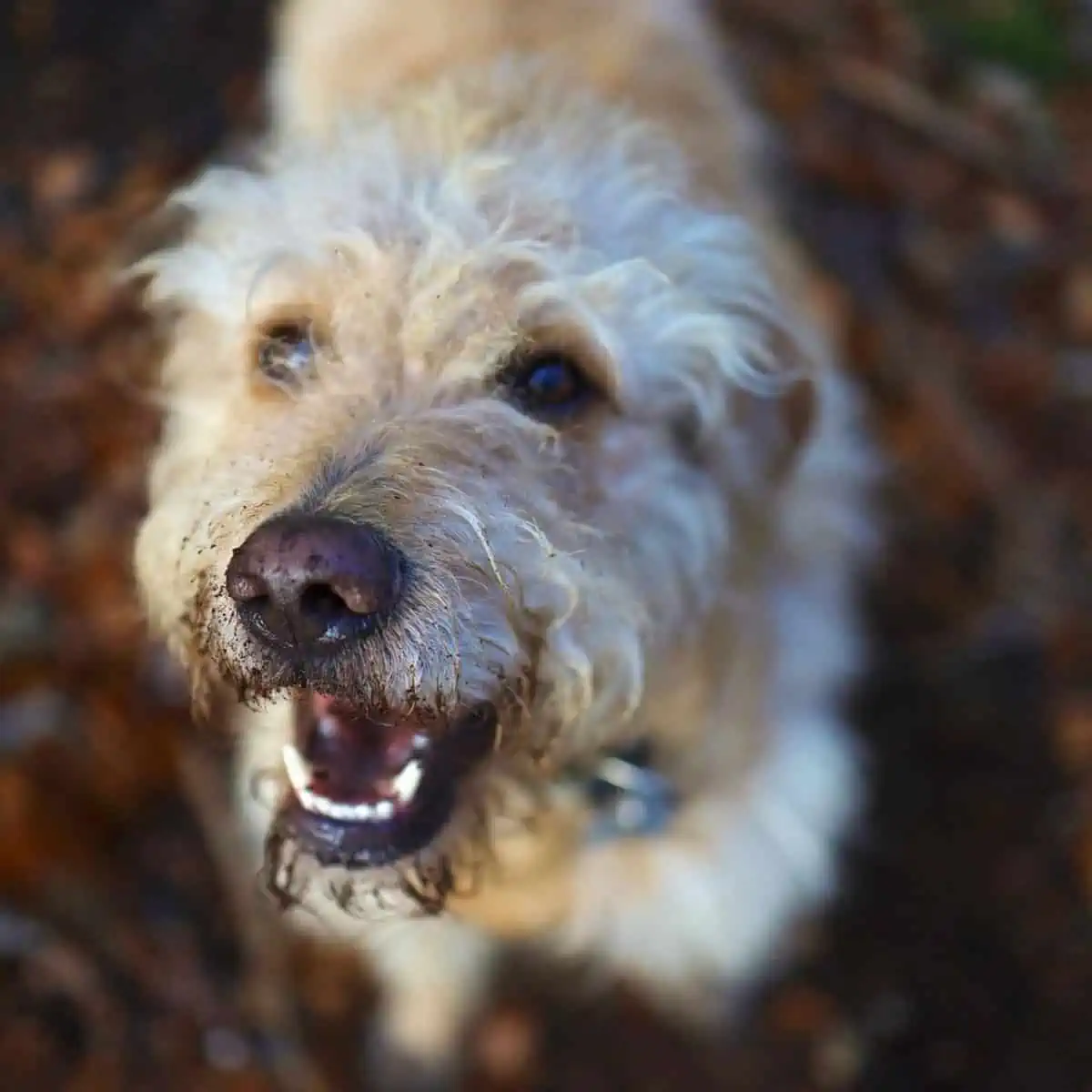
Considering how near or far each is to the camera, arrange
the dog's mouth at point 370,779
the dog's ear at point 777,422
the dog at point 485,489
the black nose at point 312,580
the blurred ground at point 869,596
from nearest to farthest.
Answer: the black nose at point 312,580 < the dog at point 485,489 < the dog's mouth at point 370,779 < the dog's ear at point 777,422 < the blurred ground at point 869,596

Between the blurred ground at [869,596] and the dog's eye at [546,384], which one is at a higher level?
the dog's eye at [546,384]

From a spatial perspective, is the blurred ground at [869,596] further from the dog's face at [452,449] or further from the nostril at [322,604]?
the nostril at [322,604]

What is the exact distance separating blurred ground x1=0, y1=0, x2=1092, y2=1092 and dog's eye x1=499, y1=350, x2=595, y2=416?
1.16 m

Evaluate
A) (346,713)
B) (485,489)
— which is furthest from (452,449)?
(346,713)

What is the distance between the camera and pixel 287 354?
4.58 ft

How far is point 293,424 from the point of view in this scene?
4.17 feet

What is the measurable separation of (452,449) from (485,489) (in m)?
0.05

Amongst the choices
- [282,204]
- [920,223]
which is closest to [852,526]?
[920,223]

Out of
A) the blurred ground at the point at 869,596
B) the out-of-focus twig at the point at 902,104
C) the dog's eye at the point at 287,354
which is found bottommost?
the blurred ground at the point at 869,596

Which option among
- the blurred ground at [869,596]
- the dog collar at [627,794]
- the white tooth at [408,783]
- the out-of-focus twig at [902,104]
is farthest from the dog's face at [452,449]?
the out-of-focus twig at [902,104]

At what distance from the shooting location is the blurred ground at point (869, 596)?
6.95ft

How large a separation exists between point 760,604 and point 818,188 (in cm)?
149

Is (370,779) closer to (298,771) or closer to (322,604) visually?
(298,771)

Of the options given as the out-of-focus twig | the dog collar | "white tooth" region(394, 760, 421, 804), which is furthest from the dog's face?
the out-of-focus twig
